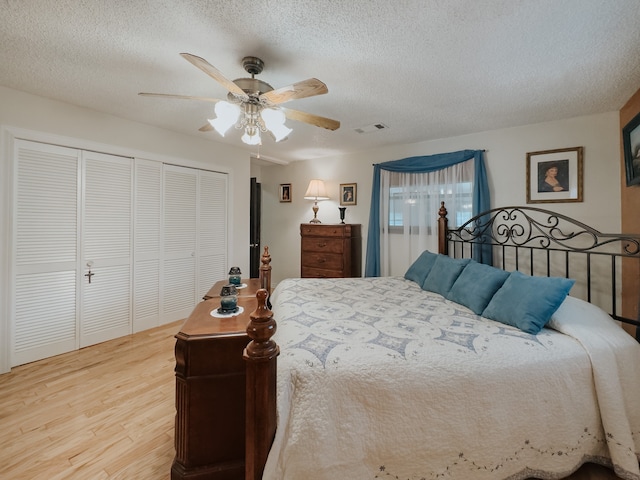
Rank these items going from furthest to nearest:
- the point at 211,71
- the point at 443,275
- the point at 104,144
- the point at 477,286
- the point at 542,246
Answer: the point at 104,144 → the point at 542,246 → the point at 443,275 → the point at 477,286 → the point at 211,71

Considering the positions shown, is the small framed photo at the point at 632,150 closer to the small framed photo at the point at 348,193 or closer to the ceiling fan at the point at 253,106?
the ceiling fan at the point at 253,106

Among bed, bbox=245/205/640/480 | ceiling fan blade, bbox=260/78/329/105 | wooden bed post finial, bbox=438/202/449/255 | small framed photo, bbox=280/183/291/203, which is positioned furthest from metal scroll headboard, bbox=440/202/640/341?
small framed photo, bbox=280/183/291/203

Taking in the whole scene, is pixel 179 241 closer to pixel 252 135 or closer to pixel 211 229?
pixel 211 229

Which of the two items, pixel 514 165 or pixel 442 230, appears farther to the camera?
pixel 442 230

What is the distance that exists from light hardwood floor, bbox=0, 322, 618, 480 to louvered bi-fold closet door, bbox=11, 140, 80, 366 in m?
0.22

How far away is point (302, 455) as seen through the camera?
3.51 feet

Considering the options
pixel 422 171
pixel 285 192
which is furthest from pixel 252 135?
pixel 285 192

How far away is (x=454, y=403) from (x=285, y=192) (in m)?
4.45

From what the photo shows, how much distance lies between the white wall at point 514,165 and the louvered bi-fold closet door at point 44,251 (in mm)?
3141

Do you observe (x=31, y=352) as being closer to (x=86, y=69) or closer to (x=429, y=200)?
(x=86, y=69)

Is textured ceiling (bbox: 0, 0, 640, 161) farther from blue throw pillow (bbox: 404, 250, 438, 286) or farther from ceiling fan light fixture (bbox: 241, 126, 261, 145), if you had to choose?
blue throw pillow (bbox: 404, 250, 438, 286)

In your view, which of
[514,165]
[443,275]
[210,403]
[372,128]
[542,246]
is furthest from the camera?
[372,128]

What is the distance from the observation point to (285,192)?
17.1 ft

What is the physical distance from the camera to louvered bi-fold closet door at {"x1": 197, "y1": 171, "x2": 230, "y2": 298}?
392 cm
